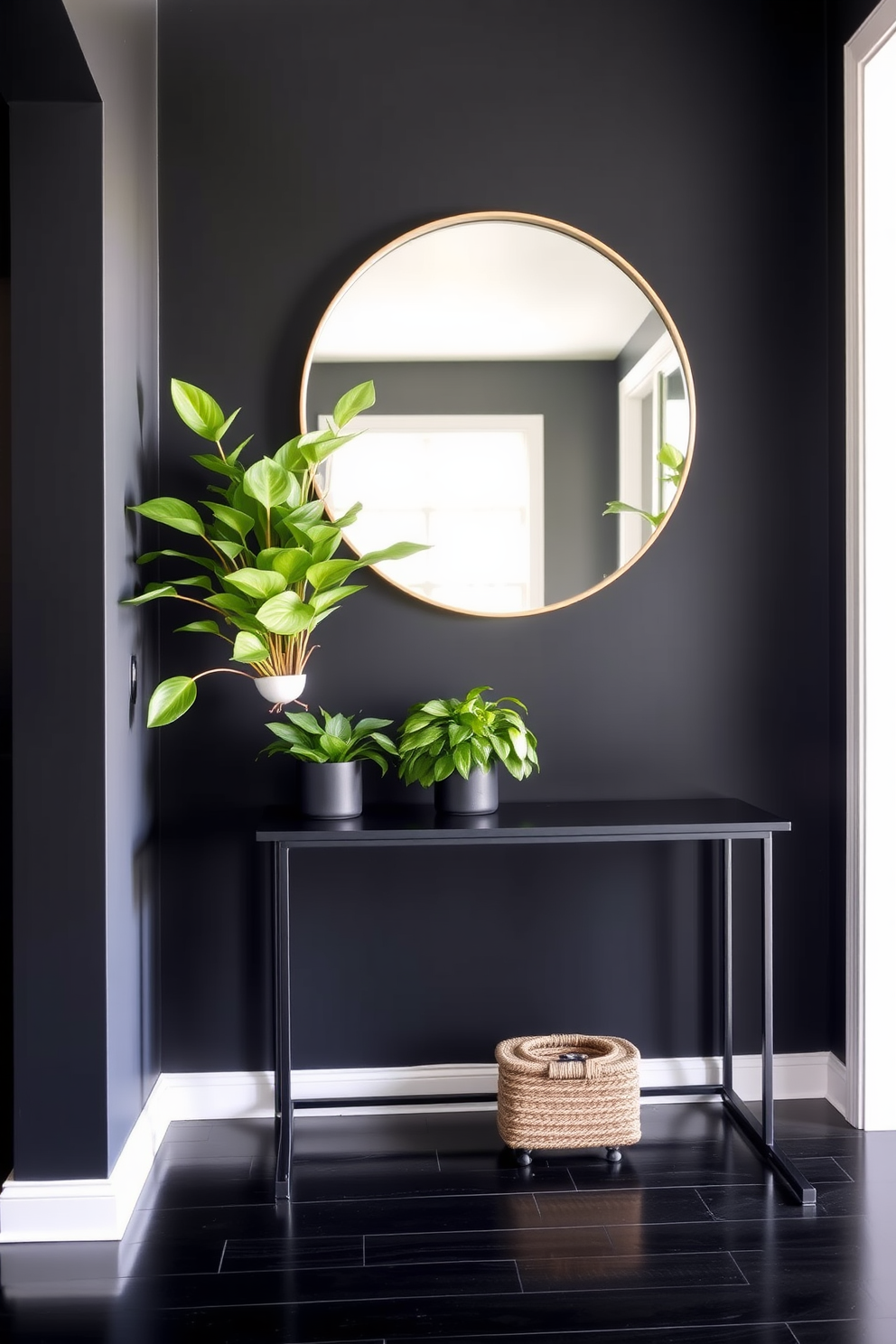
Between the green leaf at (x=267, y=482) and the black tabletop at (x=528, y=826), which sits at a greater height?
the green leaf at (x=267, y=482)

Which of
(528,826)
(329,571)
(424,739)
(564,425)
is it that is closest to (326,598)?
(329,571)

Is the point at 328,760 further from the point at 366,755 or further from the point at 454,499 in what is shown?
the point at 454,499

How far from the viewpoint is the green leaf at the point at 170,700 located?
2.21 metres

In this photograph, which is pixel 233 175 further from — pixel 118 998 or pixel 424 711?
pixel 118 998

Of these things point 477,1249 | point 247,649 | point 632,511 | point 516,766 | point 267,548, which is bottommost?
point 477,1249

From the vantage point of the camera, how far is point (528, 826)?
7.49ft

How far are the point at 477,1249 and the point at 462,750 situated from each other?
3.09 ft

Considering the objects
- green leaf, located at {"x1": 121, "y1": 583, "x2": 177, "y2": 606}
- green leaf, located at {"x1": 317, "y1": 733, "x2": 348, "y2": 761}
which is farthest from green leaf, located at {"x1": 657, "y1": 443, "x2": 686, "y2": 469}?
green leaf, located at {"x1": 121, "y1": 583, "x2": 177, "y2": 606}

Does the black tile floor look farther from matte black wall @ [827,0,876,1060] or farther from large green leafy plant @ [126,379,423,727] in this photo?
large green leafy plant @ [126,379,423,727]

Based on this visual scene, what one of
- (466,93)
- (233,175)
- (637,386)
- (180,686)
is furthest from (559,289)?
(180,686)

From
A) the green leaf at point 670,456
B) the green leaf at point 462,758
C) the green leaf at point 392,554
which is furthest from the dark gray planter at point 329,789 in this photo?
the green leaf at point 670,456

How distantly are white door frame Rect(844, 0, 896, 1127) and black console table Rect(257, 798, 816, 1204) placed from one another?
0.28 meters

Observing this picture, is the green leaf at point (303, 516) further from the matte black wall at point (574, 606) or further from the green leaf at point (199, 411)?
the matte black wall at point (574, 606)

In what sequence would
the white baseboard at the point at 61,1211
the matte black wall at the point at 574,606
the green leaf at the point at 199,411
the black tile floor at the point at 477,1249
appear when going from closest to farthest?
1. the black tile floor at the point at 477,1249
2. the white baseboard at the point at 61,1211
3. the green leaf at the point at 199,411
4. the matte black wall at the point at 574,606
